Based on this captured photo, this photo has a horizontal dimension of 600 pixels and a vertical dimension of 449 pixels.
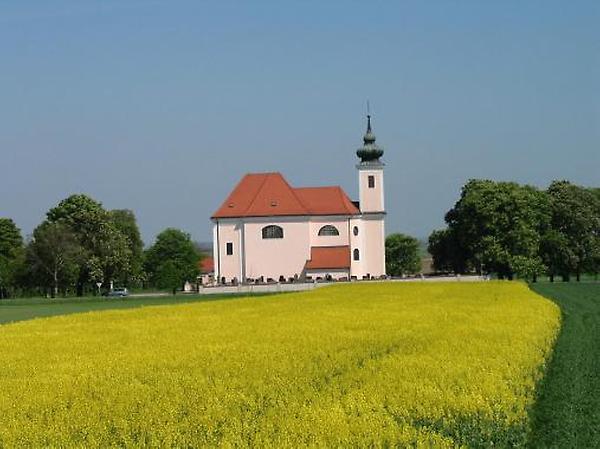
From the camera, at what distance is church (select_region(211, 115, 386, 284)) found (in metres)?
101

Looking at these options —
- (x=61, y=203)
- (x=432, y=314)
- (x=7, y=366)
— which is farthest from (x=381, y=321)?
(x=61, y=203)

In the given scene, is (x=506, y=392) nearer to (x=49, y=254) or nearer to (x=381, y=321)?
(x=381, y=321)

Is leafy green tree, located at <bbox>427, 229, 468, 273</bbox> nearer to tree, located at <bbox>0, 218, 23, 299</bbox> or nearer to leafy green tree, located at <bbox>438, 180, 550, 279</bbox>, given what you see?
leafy green tree, located at <bbox>438, 180, 550, 279</bbox>

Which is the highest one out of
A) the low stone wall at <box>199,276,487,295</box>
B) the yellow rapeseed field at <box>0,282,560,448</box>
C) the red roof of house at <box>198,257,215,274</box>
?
the red roof of house at <box>198,257,215,274</box>

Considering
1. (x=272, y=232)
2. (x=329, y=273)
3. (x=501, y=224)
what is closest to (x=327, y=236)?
(x=329, y=273)

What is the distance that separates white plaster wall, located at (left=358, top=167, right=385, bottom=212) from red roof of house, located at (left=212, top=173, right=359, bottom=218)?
144 cm

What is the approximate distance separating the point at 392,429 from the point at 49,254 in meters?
91.6

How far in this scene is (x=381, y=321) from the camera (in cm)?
2897

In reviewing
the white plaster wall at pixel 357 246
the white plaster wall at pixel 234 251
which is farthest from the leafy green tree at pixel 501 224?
the white plaster wall at pixel 234 251

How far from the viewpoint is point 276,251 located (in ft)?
334

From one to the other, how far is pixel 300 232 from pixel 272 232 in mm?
3023

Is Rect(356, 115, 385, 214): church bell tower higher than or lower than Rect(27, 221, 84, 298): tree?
higher

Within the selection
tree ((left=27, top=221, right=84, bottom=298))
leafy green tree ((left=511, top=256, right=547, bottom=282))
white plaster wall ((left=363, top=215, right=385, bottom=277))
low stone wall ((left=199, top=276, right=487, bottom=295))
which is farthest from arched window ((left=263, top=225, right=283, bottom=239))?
leafy green tree ((left=511, top=256, right=547, bottom=282))

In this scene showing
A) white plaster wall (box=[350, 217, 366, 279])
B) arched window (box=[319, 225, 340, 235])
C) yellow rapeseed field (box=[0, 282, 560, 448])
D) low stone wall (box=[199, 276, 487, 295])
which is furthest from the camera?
arched window (box=[319, 225, 340, 235])
